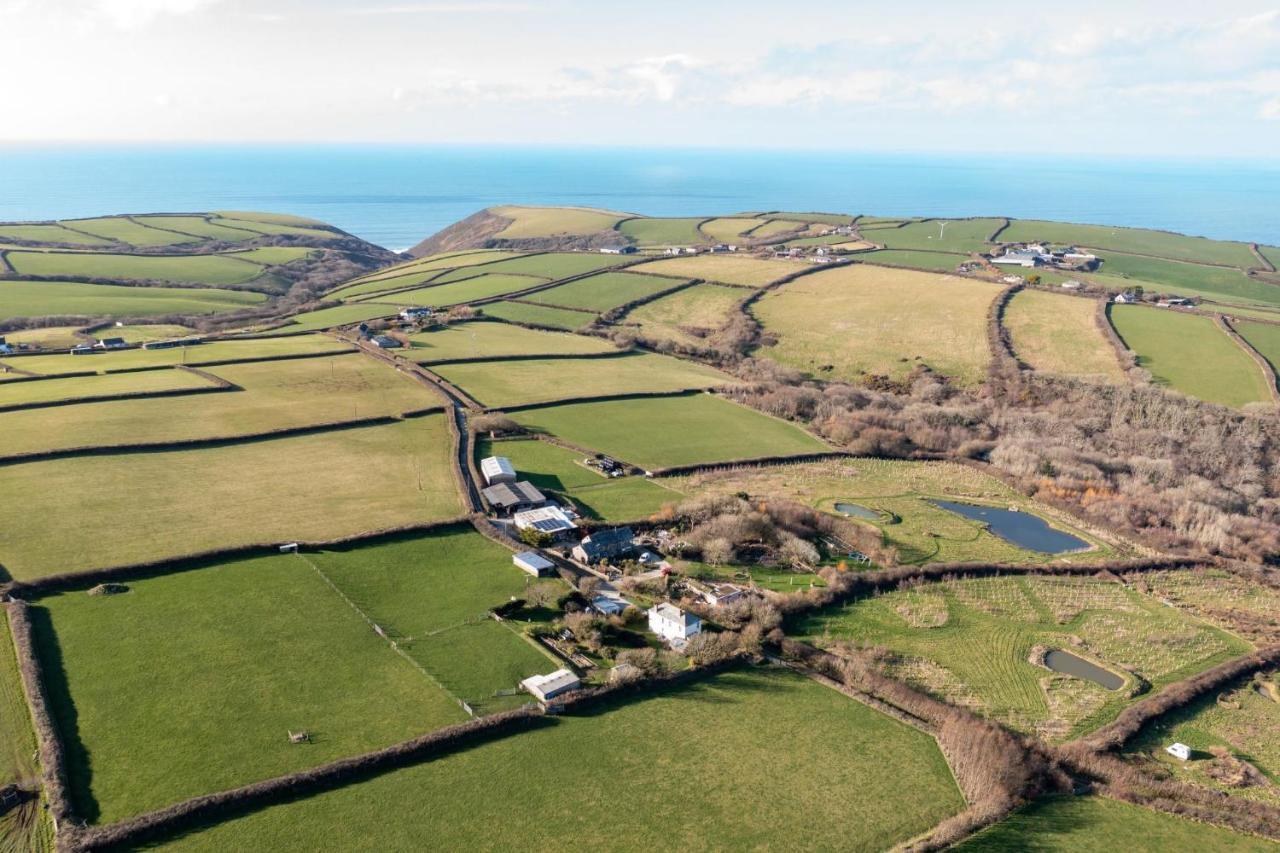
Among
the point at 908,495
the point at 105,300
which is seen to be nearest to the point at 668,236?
the point at 105,300

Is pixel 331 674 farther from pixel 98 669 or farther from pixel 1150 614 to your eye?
pixel 1150 614

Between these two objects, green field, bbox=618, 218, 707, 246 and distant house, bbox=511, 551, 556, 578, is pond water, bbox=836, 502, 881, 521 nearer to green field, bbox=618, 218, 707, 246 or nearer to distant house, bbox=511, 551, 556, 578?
distant house, bbox=511, 551, 556, 578

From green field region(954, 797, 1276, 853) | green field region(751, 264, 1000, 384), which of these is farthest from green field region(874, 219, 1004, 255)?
green field region(954, 797, 1276, 853)

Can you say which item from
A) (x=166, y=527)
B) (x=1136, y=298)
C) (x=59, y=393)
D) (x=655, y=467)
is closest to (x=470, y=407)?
(x=655, y=467)

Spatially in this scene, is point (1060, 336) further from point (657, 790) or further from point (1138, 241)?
point (1138, 241)

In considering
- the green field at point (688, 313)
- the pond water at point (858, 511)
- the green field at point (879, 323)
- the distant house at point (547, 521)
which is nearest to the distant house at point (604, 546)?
the distant house at point (547, 521)
